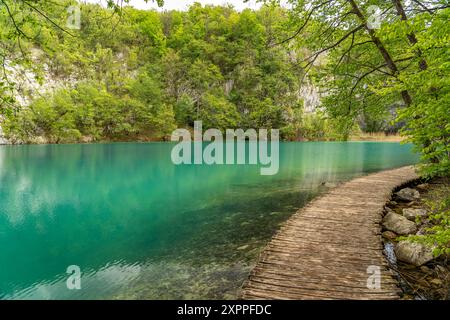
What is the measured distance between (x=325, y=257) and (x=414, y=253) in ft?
7.62

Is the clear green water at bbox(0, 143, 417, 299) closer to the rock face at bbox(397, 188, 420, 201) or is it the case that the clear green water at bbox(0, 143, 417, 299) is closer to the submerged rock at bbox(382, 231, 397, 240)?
the submerged rock at bbox(382, 231, 397, 240)

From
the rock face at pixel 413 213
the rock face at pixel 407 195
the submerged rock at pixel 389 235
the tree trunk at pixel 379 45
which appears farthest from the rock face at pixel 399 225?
the tree trunk at pixel 379 45

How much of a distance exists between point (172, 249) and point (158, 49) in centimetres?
6582

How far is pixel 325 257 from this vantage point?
18.8 feet

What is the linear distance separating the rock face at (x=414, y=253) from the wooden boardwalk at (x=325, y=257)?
0.58 metres

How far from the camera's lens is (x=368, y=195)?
10.9 meters

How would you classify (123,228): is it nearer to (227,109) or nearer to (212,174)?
(212,174)

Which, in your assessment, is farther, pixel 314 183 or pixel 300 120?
pixel 300 120

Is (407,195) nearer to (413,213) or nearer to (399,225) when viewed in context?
(413,213)

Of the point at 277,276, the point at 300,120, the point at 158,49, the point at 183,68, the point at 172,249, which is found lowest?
the point at 172,249

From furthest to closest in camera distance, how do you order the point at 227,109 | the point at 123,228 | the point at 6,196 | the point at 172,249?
the point at 227,109 → the point at 6,196 → the point at 123,228 → the point at 172,249

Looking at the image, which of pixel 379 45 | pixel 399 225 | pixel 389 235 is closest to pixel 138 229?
pixel 389 235

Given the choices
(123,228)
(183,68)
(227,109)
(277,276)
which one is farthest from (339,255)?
(183,68)

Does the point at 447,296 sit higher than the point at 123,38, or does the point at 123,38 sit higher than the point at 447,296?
the point at 123,38
